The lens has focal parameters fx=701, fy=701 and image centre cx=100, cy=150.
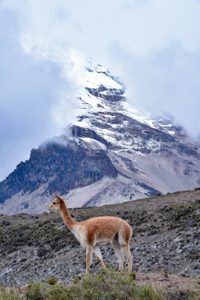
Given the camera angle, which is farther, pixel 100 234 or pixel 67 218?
pixel 67 218

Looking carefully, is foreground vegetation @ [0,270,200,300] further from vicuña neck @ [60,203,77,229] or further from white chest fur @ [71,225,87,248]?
vicuña neck @ [60,203,77,229]

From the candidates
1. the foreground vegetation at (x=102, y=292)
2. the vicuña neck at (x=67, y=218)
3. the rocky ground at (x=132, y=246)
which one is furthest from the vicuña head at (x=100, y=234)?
the rocky ground at (x=132, y=246)

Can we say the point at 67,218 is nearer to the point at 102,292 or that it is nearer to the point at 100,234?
the point at 100,234

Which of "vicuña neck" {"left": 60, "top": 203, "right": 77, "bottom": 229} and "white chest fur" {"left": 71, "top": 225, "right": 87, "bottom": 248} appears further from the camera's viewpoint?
"vicuña neck" {"left": 60, "top": 203, "right": 77, "bottom": 229}

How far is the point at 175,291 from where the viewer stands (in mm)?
17516

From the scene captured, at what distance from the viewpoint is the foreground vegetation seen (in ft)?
52.7

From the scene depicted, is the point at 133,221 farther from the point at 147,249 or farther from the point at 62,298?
the point at 62,298

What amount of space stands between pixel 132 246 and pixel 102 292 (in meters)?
18.6

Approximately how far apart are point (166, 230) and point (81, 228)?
622 inches

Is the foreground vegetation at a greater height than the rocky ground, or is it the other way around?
the rocky ground

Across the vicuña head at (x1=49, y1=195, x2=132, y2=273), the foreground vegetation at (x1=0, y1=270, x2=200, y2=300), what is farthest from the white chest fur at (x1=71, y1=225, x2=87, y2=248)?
the foreground vegetation at (x1=0, y1=270, x2=200, y2=300)

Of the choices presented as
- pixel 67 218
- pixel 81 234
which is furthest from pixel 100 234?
pixel 67 218

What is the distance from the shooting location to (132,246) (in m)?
34.7

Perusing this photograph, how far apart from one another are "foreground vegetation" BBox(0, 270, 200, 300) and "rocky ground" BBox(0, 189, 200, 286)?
8.94m
